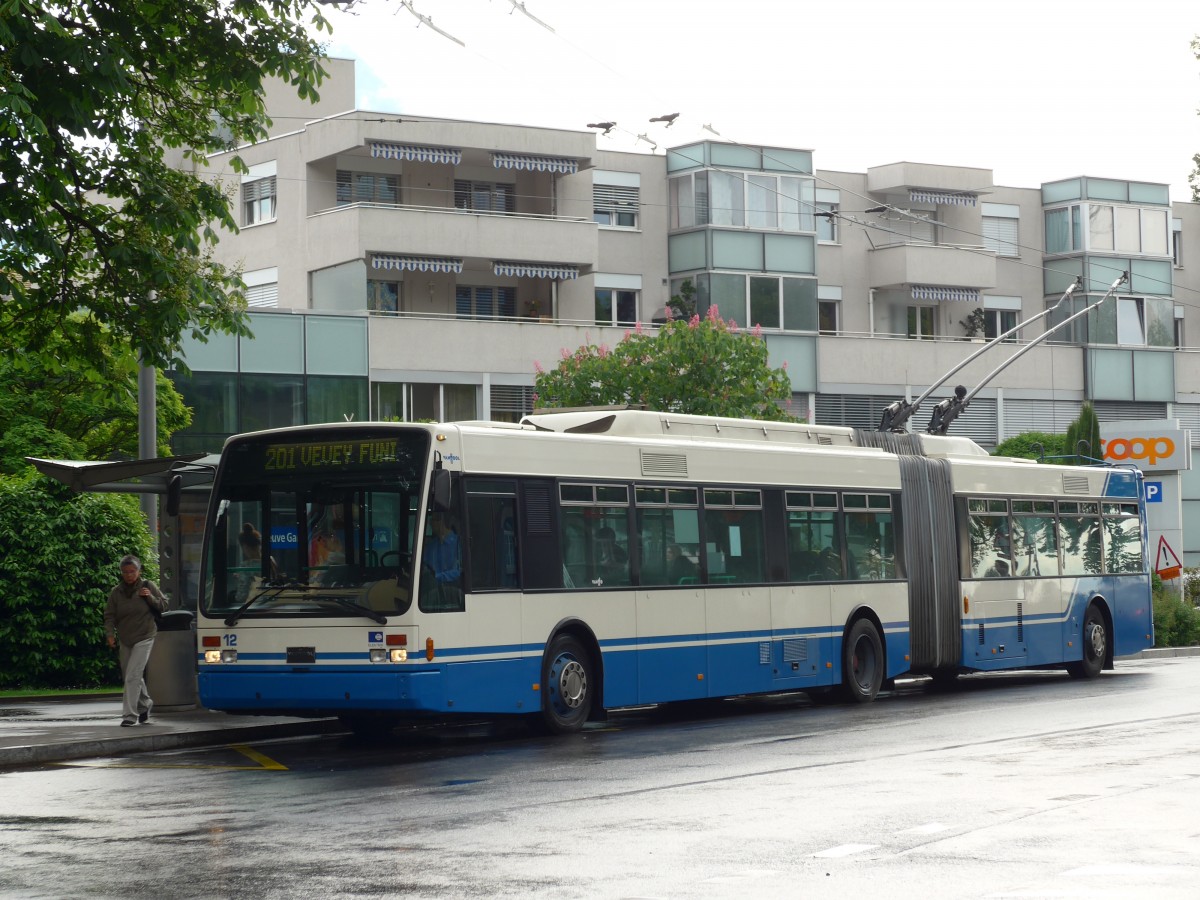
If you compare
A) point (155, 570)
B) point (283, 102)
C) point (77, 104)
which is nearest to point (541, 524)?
point (77, 104)

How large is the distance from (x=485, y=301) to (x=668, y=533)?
29.9 meters

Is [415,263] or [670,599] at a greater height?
[415,263]

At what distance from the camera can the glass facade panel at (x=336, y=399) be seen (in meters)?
41.4

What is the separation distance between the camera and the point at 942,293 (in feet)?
184

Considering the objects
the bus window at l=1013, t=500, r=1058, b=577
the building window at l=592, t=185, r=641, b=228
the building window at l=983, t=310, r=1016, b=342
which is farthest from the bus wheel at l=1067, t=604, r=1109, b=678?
the building window at l=983, t=310, r=1016, b=342

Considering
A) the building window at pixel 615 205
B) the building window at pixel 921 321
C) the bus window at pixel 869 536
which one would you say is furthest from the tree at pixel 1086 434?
the bus window at pixel 869 536

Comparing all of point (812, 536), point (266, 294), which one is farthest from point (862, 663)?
point (266, 294)

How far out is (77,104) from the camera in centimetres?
1570

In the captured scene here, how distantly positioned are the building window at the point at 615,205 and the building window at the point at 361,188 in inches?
261

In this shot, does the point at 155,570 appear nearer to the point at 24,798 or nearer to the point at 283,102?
the point at 24,798

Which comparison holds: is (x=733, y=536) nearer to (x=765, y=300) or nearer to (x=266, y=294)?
(x=266, y=294)

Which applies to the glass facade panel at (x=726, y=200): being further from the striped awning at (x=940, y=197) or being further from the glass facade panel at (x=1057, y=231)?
the glass facade panel at (x=1057, y=231)

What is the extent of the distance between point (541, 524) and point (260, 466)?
2.60 m

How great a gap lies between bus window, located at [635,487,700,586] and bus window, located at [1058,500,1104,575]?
809cm
